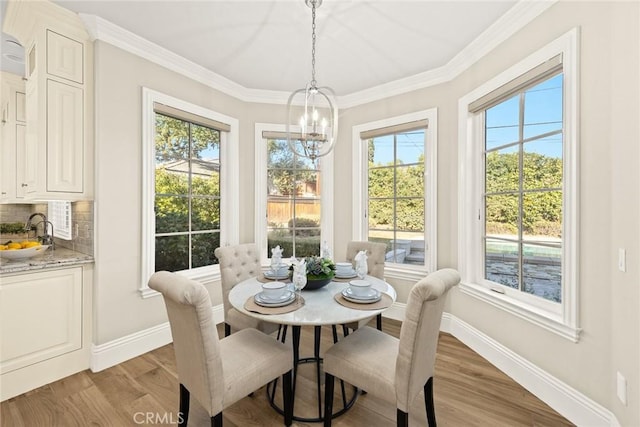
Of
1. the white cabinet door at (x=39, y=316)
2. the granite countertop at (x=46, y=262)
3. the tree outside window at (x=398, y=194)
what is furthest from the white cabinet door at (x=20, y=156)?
the tree outside window at (x=398, y=194)

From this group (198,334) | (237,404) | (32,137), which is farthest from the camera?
(32,137)

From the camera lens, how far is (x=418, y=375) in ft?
4.53

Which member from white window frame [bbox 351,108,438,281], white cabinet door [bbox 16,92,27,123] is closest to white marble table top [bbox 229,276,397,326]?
white window frame [bbox 351,108,438,281]

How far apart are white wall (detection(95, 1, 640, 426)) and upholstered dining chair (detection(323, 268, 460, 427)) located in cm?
84

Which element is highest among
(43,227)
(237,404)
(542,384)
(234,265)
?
(43,227)

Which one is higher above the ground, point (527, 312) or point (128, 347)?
point (527, 312)

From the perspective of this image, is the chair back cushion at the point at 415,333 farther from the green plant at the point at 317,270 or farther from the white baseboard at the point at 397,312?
the white baseboard at the point at 397,312

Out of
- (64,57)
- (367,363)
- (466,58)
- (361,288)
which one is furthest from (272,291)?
(466,58)

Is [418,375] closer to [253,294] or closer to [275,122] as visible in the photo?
[253,294]

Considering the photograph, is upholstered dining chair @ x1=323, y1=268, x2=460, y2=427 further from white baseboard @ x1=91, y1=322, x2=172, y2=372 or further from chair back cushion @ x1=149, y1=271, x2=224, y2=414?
white baseboard @ x1=91, y1=322, x2=172, y2=372

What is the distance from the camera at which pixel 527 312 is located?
76.4 inches

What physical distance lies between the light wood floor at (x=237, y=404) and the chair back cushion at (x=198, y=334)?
0.52 metres

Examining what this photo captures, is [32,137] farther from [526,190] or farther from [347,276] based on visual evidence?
[526,190]

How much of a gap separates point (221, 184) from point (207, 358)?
2304 millimetres
